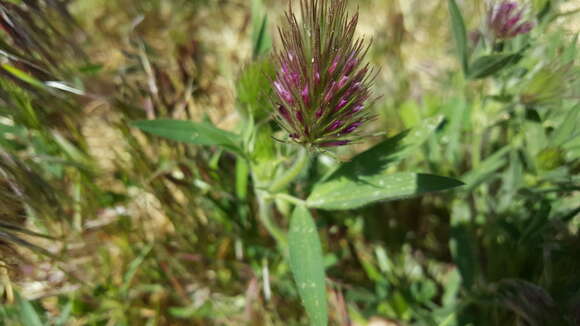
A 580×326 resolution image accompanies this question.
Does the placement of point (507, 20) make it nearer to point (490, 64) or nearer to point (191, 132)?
point (490, 64)

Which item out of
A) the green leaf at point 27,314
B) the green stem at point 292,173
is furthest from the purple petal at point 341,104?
the green leaf at point 27,314

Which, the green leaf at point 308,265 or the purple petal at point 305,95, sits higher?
the purple petal at point 305,95

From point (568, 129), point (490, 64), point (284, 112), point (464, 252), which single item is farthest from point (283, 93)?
point (464, 252)

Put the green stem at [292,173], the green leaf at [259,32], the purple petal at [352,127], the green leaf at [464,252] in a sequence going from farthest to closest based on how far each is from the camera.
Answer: the green leaf at [464,252]
the green leaf at [259,32]
the green stem at [292,173]
the purple petal at [352,127]

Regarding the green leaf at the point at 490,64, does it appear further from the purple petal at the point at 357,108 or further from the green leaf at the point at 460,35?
the purple petal at the point at 357,108

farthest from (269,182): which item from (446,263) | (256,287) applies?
(446,263)
